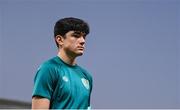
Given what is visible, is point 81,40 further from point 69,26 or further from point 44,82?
point 44,82

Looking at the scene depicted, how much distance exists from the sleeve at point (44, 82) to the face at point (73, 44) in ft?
0.42

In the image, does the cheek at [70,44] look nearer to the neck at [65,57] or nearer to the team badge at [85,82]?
the neck at [65,57]

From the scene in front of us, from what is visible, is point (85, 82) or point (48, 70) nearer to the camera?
point (48, 70)

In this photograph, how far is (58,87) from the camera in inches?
63.0

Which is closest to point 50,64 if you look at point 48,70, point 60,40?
point 48,70

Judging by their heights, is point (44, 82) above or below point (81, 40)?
below

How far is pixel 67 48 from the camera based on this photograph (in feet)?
5.52

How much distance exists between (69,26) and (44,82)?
29 centimetres

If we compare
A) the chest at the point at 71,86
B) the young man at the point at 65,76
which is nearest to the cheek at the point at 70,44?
the young man at the point at 65,76

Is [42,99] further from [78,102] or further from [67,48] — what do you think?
[67,48]

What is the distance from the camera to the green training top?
5.20ft

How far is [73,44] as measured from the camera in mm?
1677

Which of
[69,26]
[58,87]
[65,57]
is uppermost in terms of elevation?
[69,26]

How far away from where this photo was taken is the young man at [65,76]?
1.58m
